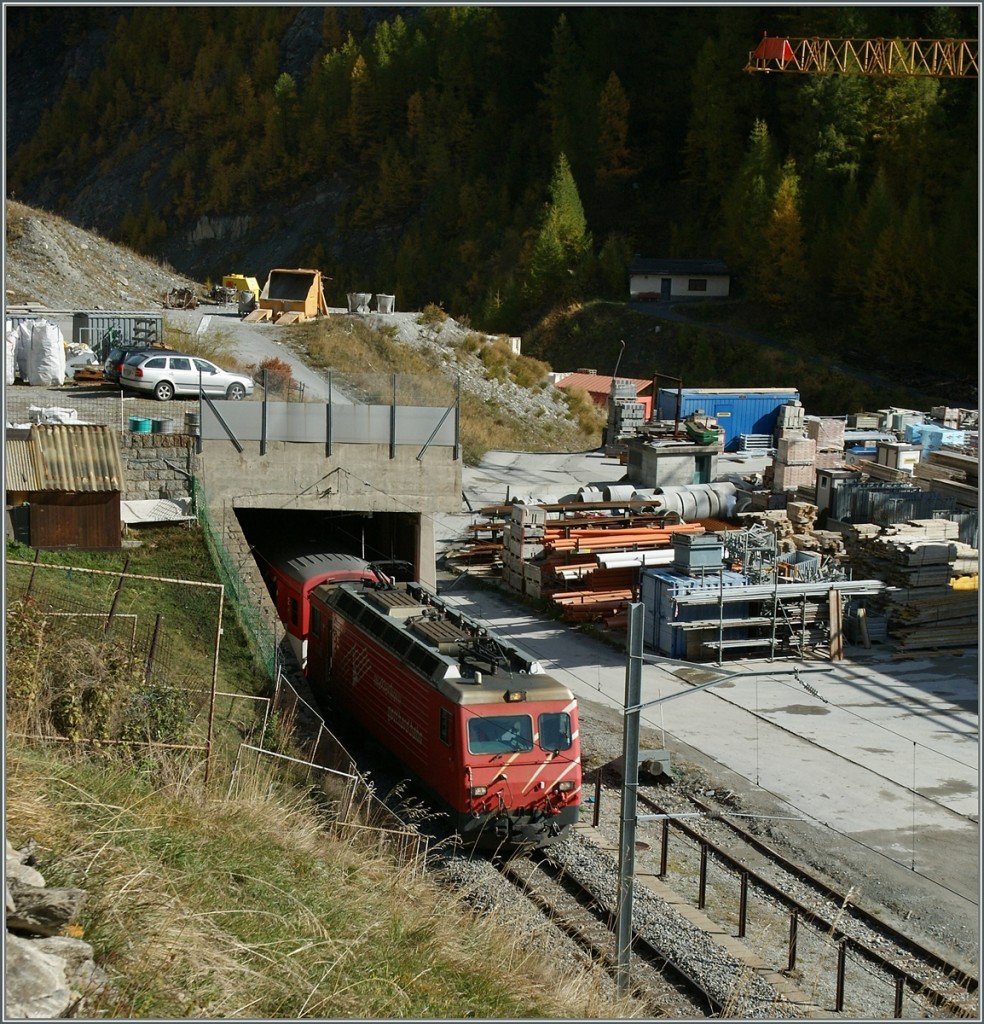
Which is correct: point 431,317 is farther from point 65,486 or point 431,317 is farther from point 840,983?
point 840,983

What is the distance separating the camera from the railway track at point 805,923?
13.9 m

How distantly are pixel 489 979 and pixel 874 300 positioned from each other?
77219mm

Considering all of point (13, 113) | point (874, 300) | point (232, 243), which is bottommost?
point (874, 300)

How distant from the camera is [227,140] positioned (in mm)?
134125

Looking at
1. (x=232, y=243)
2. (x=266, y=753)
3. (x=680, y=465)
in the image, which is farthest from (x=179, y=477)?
(x=232, y=243)

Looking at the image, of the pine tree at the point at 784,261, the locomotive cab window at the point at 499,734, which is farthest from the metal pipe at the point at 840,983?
the pine tree at the point at 784,261

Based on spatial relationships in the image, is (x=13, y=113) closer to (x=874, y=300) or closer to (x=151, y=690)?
(x=874, y=300)

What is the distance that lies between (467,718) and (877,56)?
70654 millimetres

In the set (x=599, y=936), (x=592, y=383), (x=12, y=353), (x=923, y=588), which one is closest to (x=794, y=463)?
(x=923, y=588)

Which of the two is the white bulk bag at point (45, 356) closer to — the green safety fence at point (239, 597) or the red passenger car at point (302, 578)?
the green safety fence at point (239, 597)

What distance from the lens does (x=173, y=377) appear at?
32.8 m

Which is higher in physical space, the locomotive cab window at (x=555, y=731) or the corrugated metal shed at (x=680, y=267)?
the corrugated metal shed at (x=680, y=267)

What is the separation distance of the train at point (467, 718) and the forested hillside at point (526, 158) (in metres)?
67.1

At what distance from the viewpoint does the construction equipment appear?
5612 cm
